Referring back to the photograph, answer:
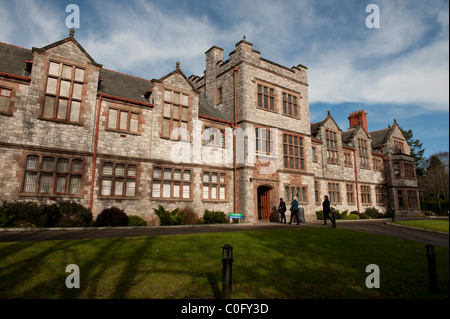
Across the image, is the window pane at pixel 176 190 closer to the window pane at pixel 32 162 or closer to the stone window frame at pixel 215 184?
the stone window frame at pixel 215 184

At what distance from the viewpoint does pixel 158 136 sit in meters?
17.7

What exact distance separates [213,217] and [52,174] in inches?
377

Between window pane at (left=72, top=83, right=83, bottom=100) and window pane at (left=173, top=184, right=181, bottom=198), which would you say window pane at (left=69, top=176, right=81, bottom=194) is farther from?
window pane at (left=173, top=184, right=181, bottom=198)

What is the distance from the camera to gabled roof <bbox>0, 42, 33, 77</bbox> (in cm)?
1472

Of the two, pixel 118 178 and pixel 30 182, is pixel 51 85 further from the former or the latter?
pixel 118 178

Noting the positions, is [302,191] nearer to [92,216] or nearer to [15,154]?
[92,216]

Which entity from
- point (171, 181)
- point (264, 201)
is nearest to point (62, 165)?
point (171, 181)

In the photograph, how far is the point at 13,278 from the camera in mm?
5555

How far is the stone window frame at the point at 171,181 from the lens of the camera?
17266 mm

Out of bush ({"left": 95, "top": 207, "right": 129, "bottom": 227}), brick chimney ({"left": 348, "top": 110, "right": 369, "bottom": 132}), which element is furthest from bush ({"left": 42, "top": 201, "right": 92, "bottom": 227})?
brick chimney ({"left": 348, "top": 110, "right": 369, "bottom": 132})

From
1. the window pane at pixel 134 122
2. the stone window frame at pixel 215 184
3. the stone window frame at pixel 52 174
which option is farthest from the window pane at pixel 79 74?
the stone window frame at pixel 215 184

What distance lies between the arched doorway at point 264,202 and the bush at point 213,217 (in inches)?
175
